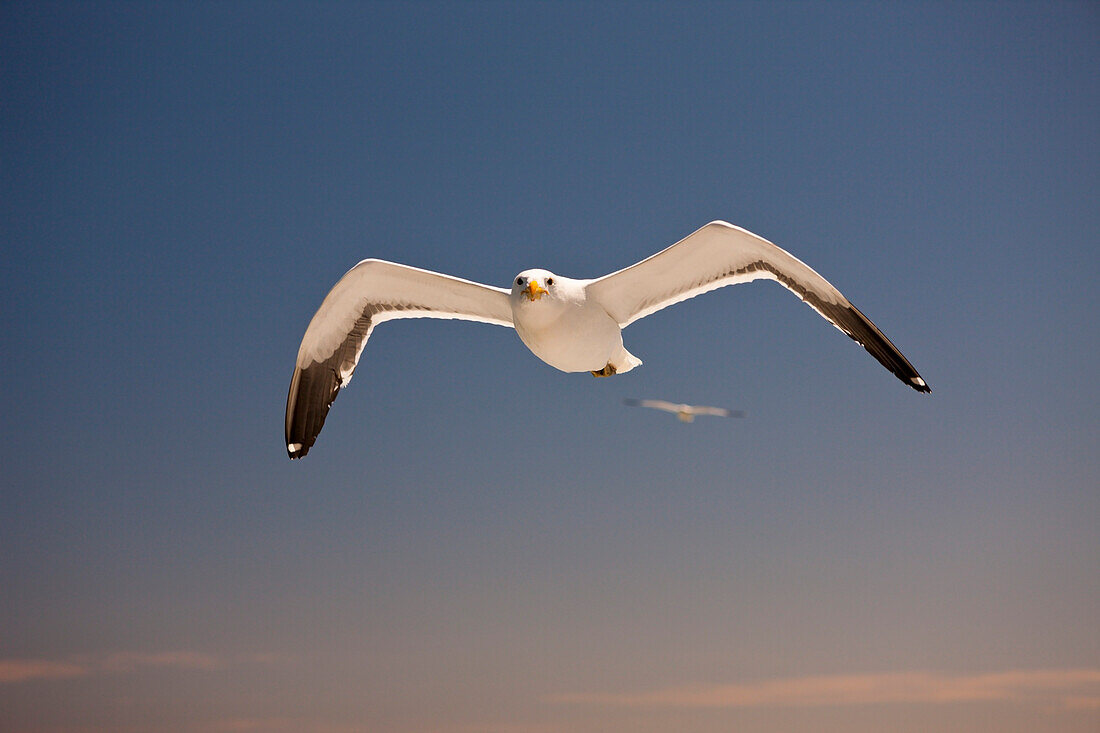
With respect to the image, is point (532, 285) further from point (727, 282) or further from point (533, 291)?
point (727, 282)

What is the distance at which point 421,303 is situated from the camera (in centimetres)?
987

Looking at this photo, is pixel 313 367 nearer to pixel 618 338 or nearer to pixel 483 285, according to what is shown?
pixel 483 285

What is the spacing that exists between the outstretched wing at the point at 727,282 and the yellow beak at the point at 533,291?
82cm

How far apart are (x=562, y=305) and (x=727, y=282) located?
1.76 meters

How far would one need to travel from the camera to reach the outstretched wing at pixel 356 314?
9375 millimetres

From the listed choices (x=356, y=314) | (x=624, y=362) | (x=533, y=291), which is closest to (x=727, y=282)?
(x=624, y=362)

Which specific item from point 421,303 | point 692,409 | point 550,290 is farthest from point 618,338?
point 692,409

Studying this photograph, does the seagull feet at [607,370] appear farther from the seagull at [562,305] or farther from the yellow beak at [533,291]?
the yellow beak at [533,291]

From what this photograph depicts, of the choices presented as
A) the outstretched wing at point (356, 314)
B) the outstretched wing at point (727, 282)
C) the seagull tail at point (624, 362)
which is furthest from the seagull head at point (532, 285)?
the seagull tail at point (624, 362)

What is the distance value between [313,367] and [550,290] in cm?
329

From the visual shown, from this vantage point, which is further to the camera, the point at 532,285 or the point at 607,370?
the point at 607,370

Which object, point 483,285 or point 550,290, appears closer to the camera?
point 550,290

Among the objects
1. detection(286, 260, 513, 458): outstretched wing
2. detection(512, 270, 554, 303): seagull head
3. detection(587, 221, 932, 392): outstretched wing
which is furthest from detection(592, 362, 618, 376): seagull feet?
detection(512, 270, 554, 303): seagull head

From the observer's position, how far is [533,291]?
26.4ft
